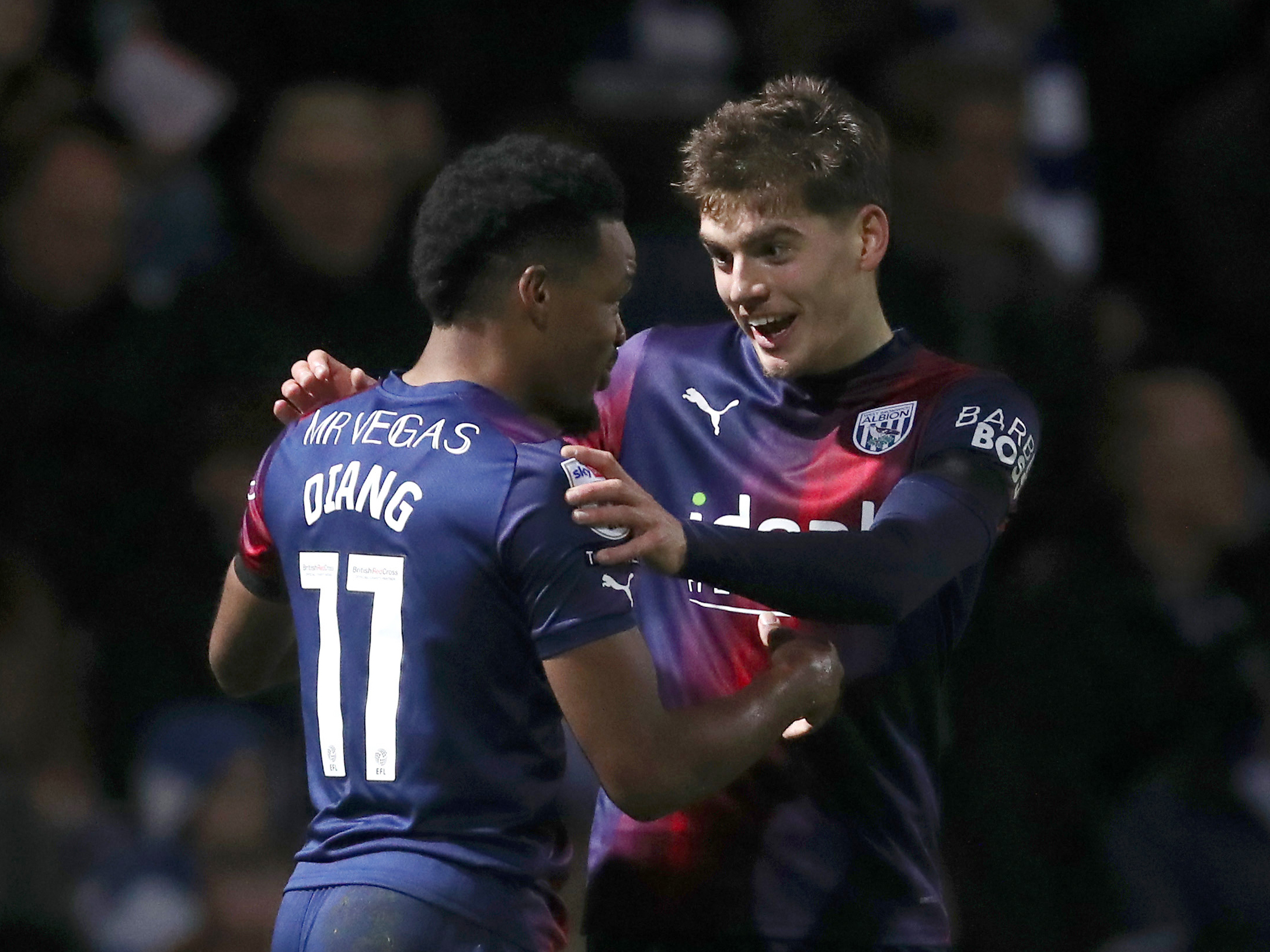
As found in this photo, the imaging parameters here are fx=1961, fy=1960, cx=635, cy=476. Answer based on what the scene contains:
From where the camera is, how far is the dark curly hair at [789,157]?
3426 mm

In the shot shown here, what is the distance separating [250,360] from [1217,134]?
373cm

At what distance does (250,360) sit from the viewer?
226 inches

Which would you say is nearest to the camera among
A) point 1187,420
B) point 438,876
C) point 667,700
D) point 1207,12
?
point 438,876

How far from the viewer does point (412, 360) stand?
563 centimetres

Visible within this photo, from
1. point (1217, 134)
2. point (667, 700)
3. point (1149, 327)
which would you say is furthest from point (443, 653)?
point (1217, 134)

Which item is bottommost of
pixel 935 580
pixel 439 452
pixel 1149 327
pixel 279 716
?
pixel 279 716

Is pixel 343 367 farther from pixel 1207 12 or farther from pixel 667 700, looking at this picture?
pixel 1207 12

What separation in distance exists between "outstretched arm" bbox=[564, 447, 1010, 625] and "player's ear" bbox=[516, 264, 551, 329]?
0.82 ft

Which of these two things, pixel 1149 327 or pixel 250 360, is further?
pixel 1149 327

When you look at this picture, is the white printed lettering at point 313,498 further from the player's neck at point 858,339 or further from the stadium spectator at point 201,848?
the stadium spectator at point 201,848

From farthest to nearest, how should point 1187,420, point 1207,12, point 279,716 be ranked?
point 1207,12
point 1187,420
point 279,716

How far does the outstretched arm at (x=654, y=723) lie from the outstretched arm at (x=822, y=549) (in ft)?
0.44

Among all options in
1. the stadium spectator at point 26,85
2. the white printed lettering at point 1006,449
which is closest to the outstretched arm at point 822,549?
the white printed lettering at point 1006,449

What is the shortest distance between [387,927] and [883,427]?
1.23 m
